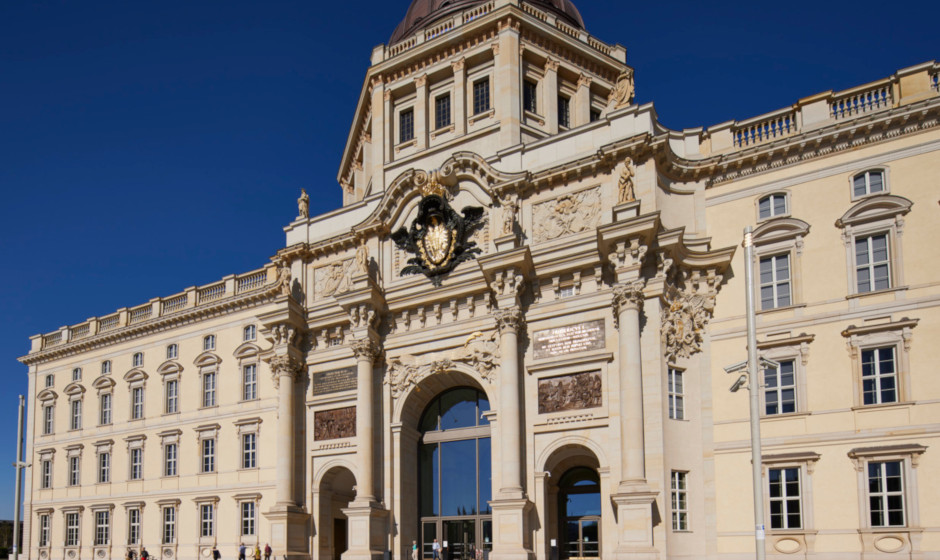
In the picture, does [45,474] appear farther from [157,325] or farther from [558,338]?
[558,338]

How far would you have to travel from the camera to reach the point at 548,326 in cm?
3472

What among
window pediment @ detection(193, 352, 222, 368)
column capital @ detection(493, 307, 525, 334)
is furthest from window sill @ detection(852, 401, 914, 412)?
window pediment @ detection(193, 352, 222, 368)

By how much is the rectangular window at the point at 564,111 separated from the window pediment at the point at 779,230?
15.7 meters

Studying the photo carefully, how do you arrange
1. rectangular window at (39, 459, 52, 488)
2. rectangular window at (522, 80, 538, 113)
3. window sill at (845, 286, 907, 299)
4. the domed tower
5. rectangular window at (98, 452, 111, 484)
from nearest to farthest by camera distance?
window sill at (845, 286, 907, 299) < the domed tower < rectangular window at (522, 80, 538, 113) < rectangular window at (98, 452, 111, 484) < rectangular window at (39, 459, 52, 488)

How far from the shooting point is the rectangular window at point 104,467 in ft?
168

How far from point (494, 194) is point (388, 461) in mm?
12190

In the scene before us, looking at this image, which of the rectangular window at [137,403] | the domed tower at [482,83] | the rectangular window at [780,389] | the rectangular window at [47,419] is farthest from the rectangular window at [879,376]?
the rectangular window at [47,419]

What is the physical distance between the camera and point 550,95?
44281mm

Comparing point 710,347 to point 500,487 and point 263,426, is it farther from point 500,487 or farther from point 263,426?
point 263,426

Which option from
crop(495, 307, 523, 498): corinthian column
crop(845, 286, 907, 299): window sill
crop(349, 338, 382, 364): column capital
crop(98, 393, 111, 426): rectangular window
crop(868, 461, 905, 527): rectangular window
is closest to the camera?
crop(868, 461, 905, 527): rectangular window

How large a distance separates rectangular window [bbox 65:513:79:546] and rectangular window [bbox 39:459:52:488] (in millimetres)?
3375

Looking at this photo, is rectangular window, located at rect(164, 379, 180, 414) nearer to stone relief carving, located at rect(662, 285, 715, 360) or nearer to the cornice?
the cornice

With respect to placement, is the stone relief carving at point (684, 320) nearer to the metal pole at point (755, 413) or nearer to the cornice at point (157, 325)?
the metal pole at point (755, 413)

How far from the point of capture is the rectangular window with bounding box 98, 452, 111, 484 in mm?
51312
